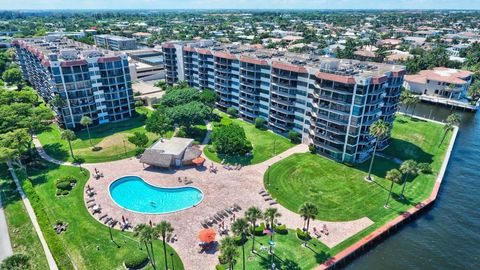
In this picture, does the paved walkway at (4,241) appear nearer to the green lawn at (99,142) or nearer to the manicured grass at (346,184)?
the green lawn at (99,142)

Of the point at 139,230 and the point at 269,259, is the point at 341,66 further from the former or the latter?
the point at 139,230

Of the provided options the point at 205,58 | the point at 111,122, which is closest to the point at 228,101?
the point at 205,58

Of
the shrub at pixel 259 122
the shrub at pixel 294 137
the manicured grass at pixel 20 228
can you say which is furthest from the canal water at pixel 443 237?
the manicured grass at pixel 20 228

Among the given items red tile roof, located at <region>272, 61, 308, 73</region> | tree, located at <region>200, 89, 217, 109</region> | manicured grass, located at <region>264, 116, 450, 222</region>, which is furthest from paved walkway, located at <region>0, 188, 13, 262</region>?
red tile roof, located at <region>272, 61, 308, 73</region>

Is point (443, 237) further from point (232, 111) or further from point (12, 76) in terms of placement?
point (12, 76)

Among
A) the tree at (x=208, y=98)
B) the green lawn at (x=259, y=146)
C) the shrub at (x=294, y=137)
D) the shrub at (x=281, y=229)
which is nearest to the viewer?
the shrub at (x=281, y=229)

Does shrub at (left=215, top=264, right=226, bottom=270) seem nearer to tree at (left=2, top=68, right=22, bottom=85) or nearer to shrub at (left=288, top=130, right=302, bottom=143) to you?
shrub at (left=288, top=130, right=302, bottom=143)
